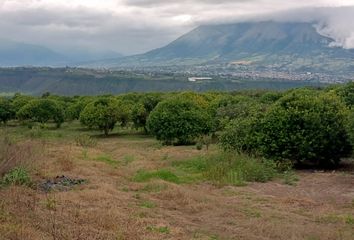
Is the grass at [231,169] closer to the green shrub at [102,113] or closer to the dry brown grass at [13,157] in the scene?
the dry brown grass at [13,157]

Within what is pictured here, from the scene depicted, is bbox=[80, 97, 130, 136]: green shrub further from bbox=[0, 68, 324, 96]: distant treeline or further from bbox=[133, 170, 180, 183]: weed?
bbox=[0, 68, 324, 96]: distant treeline

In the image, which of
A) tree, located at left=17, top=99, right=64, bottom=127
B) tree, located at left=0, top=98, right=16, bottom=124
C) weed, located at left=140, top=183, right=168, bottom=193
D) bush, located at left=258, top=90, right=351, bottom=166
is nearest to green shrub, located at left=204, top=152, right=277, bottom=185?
bush, located at left=258, top=90, right=351, bottom=166

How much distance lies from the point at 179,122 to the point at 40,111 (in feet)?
68.9

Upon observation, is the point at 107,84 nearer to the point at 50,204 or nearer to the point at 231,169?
the point at 231,169

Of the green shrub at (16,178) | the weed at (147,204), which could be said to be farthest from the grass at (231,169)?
the green shrub at (16,178)

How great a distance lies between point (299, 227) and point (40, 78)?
6276 inches

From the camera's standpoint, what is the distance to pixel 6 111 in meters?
56.2

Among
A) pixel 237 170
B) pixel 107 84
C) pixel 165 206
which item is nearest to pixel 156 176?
pixel 237 170

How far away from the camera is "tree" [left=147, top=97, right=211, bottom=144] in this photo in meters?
37.4

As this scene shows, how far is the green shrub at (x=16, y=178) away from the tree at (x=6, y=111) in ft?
143

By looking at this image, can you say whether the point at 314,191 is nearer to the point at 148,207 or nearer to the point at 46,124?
the point at 148,207

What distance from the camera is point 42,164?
18.5 meters

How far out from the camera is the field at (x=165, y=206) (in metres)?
10.4

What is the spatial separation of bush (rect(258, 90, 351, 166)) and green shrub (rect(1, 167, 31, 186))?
13040 millimetres
